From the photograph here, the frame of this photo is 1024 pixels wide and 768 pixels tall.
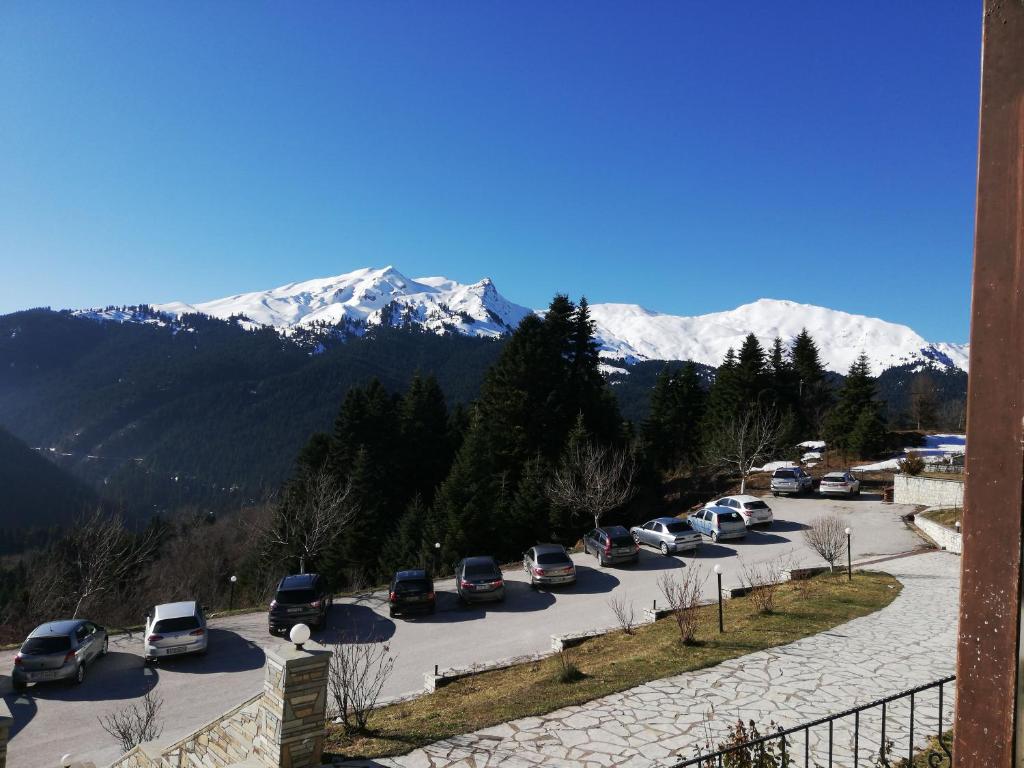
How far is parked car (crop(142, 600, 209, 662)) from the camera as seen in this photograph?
14250 millimetres

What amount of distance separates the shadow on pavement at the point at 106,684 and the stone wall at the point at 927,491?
31.2 m

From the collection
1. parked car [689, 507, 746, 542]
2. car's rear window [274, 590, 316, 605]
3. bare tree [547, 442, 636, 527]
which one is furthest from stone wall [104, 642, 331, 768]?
bare tree [547, 442, 636, 527]

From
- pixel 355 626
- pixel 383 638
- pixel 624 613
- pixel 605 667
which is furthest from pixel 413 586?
pixel 605 667

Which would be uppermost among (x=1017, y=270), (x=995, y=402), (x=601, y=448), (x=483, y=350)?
(x=483, y=350)

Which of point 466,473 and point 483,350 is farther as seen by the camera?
point 483,350

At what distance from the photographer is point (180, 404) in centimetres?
15838

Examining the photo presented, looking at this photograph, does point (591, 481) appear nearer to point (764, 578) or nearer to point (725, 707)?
point (764, 578)

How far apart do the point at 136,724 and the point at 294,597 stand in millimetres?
6180

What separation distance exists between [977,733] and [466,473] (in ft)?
102

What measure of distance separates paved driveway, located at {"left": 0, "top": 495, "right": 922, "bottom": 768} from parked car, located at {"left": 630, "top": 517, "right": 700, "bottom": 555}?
495mm

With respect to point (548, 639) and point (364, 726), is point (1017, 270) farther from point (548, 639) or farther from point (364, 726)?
point (548, 639)

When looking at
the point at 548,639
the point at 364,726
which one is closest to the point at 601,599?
the point at 548,639

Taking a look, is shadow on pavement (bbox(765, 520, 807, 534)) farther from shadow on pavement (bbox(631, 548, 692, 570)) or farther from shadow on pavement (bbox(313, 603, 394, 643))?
shadow on pavement (bbox(313, 603, 394, 643))

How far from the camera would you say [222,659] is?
48.3 feet
